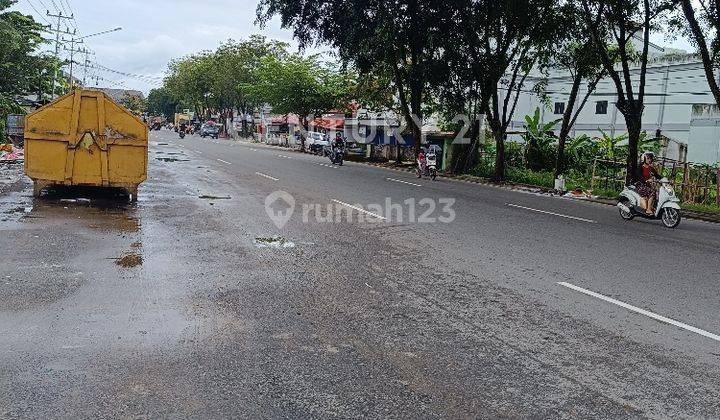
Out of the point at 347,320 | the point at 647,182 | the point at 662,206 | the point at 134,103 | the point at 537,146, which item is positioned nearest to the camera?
the point at 347,320

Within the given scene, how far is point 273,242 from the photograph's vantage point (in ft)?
31.1

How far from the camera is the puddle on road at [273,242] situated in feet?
30.0

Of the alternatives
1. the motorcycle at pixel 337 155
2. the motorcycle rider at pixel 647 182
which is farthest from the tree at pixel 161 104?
the motorcycle rider at pixel 647 182

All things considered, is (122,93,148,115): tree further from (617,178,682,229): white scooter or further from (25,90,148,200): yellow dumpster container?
(617,178,682,229): white scooter

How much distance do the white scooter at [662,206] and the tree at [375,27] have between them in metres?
13.6

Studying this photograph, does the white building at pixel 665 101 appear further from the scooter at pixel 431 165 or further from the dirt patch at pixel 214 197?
the dirt patch at pixel 214 197

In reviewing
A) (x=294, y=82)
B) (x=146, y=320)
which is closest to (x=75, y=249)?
(x=146, y=320)

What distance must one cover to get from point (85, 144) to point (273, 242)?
6020 mm

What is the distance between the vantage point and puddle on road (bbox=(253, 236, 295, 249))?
9156 millimetres

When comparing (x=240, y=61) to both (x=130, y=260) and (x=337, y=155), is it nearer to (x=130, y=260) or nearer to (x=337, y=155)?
(x=337, y=155)

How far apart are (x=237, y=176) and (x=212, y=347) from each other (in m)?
16.3

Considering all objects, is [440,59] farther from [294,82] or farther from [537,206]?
[294,82]

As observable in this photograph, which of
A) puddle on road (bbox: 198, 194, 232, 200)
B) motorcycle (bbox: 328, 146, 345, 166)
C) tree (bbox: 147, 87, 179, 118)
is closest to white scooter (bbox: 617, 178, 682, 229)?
puddle on road (bbox: 198, 194, 232, 200)

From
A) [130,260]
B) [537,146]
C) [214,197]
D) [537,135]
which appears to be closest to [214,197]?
[214,197]
